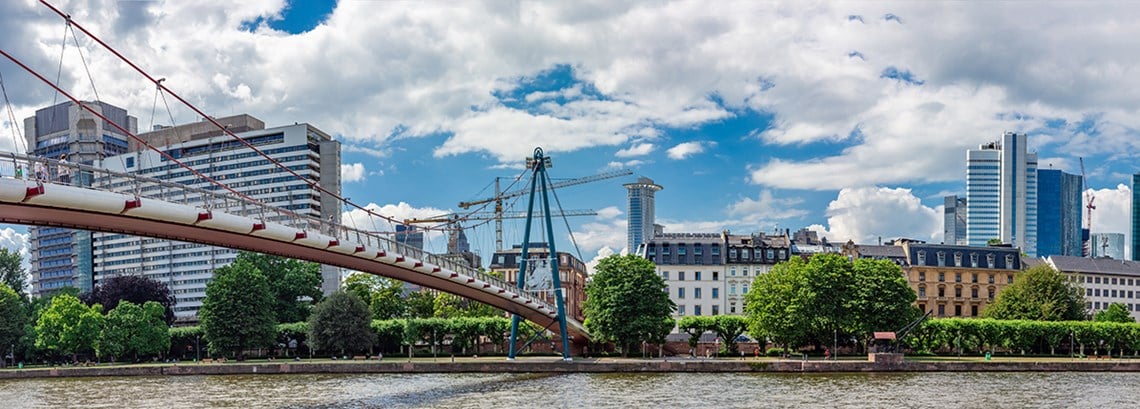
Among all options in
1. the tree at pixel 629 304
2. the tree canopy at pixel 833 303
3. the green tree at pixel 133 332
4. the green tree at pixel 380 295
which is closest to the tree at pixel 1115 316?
the tree canopy at pixel 833 303

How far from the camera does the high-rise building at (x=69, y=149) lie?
171 m

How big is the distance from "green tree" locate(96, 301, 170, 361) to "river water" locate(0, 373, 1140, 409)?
14.4m

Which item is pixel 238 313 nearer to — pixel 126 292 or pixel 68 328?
pixel 68 328

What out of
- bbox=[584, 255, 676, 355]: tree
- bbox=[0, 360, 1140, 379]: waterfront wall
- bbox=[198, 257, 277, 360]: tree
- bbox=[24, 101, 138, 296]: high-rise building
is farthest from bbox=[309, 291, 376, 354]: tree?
bbox=[24, 101, 138, 296]: high-rise building

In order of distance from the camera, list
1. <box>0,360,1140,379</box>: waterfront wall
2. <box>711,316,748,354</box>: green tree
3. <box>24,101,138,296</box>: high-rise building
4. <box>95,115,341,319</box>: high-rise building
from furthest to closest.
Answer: <box>24,101,138,296</box>: high-rise building → <box>95,115,341,319</box>: high-rise building → <box>711,316,748,354</box>: green tree → <box>0,360,1140,379</box>: waterfront wall

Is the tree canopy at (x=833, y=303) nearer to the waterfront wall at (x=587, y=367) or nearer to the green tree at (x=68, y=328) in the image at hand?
the waterfront wall at (x=587, y=367)

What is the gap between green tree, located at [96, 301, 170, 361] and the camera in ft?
253

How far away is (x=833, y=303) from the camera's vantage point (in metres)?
70.1

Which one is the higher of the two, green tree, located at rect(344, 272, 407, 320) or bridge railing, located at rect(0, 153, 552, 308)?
bridge railing, located at rect(0, 153, 552, 308)

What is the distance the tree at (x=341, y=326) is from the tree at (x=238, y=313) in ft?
13.4

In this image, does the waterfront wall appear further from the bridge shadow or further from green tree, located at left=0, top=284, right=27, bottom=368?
green tree, located at left=0, top=284, right=27, bottom=368

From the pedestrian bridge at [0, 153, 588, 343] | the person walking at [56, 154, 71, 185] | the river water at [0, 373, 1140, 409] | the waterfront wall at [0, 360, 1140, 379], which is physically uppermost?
the person walking at [56, 154, 71, 185]

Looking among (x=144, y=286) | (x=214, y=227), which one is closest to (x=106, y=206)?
(x=214, y=227)

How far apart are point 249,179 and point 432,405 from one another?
128 metres
